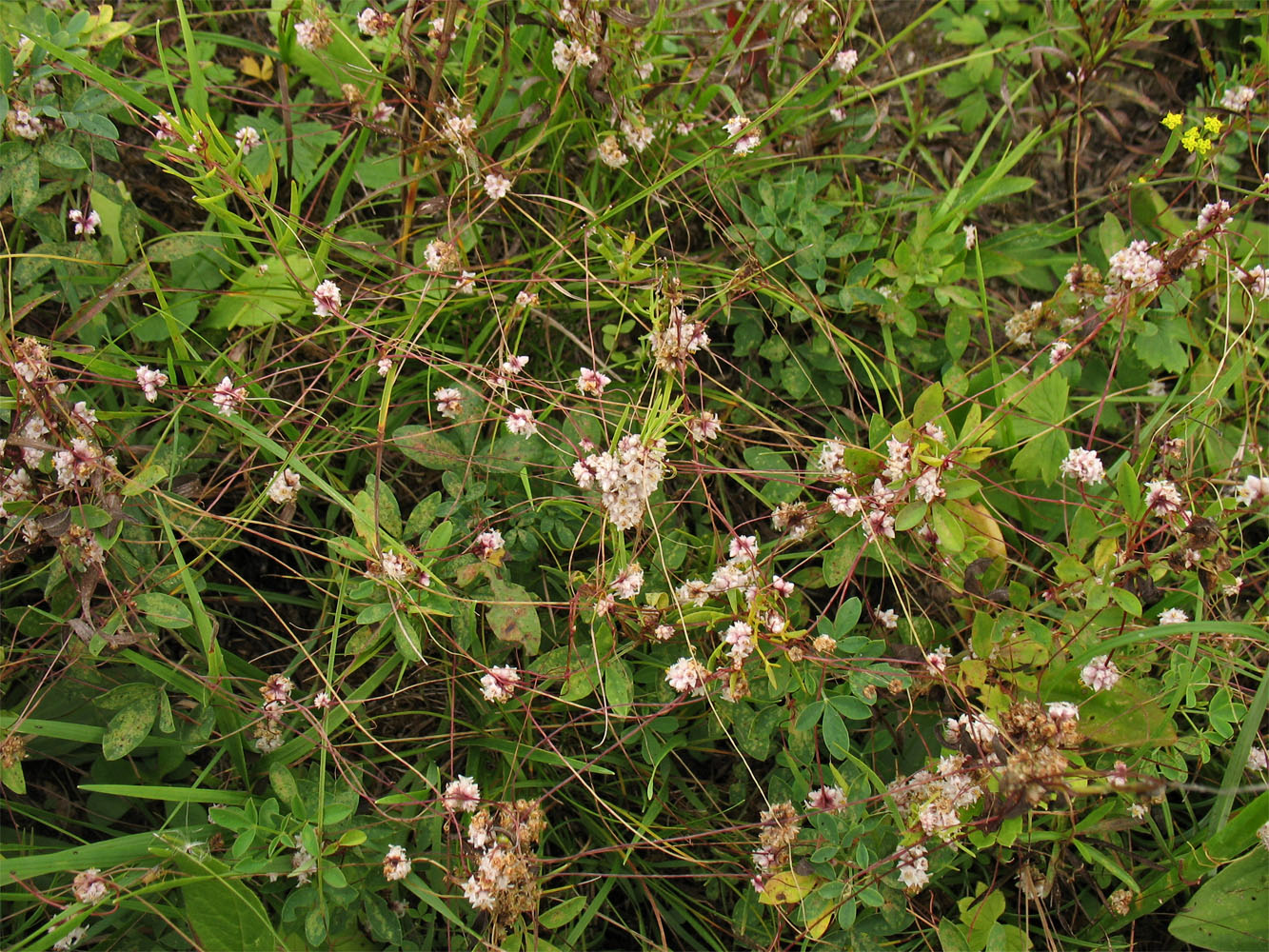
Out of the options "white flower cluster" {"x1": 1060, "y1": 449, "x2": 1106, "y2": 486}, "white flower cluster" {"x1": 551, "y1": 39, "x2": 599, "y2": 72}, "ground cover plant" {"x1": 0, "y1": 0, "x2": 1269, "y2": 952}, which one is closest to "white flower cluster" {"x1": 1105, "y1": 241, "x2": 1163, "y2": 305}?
"ground cover plant" {"x1": 0, "y1": 0, "x2": 1269, "y2": 952}

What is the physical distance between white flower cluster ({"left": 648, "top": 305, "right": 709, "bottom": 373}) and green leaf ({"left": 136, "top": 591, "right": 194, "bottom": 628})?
1200 millimetres

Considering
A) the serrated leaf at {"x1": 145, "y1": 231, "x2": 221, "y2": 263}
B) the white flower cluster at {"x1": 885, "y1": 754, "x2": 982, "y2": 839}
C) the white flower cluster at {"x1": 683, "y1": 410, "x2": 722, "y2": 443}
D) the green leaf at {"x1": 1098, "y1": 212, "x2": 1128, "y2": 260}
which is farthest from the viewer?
the green leaf at {"x1": 1098, "y1": 212, "x2": 1128, "y2": 260}

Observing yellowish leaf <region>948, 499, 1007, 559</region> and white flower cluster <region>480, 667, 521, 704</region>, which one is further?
yellowish leaf <region>948, 499, 1007, 559</region>

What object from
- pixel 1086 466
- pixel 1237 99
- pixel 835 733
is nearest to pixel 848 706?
pixel 835 733

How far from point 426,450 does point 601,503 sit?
0.46 meters

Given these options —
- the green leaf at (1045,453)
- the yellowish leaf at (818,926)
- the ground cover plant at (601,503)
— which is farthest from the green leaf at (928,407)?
the yellowish leaf at (818,926)

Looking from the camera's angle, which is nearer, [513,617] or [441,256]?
[513,617]

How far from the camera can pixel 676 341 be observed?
2.04 m

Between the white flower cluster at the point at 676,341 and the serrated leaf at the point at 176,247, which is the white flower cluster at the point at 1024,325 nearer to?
the white flower cluster at the point at 676,341

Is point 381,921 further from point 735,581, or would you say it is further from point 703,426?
point 703,426

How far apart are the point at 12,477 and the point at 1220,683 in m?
2.73

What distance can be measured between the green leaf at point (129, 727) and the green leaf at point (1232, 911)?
91.1 inches

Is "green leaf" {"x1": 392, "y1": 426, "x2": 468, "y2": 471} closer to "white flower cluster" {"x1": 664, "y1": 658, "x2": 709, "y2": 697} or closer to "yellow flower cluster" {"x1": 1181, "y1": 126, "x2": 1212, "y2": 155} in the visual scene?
"white flower cluster" {"x1": 664, "y1": 658, "x2": 709, "y2": 697}

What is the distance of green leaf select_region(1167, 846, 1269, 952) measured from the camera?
1855mm
